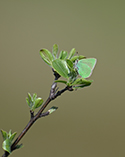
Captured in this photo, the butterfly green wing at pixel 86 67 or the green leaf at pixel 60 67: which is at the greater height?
the green leaf at pixel 60 67

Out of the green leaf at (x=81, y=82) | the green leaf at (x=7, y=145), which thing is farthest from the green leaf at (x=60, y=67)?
the green leaf at (x=7, y=145)

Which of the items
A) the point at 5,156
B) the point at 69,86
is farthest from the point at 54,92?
the point at 5,156

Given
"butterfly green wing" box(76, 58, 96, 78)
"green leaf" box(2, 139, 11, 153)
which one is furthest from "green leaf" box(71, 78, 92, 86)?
"green leaf" box(2, 139, 11, 153)

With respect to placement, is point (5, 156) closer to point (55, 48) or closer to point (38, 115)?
point (38, 115)

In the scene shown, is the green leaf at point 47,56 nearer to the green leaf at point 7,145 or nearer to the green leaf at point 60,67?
the green leaf at point 60,67

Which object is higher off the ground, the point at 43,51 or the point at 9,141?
the point at 43,51

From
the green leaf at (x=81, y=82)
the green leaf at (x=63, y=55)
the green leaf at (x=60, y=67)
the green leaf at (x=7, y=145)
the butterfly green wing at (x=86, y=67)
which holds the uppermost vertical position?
the green leaf at (x=63, y=55)

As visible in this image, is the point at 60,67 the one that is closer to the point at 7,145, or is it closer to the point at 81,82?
the point at 81,82

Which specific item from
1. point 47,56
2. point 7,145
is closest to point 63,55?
point 47,56
